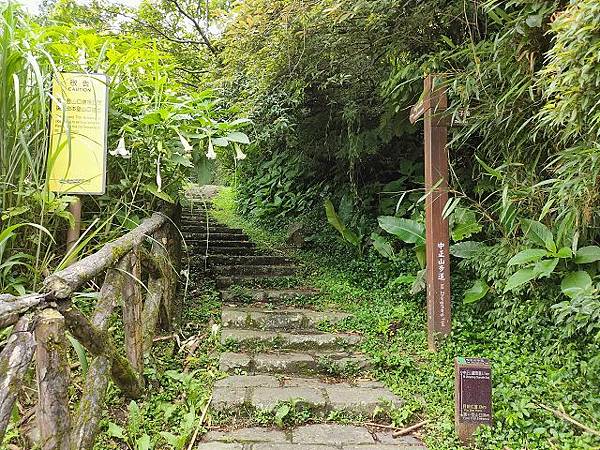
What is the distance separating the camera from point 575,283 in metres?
2.81

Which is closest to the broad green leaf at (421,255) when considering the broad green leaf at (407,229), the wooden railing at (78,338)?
the broad green leaf at (407,229)

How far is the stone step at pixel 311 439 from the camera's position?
239 cm

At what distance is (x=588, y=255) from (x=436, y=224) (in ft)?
3.28

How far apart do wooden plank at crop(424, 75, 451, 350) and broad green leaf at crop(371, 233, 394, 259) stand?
46.1 inches

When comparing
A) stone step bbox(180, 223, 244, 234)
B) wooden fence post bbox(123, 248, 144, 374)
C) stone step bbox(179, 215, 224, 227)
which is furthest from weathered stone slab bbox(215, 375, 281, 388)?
stone step bbox(179, 215, 224, 227)

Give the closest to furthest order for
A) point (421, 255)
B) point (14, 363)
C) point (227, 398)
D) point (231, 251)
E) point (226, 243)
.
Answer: point (14, 363), point (227, 398), point (421, 255), point (231, 251), point (226, 243)

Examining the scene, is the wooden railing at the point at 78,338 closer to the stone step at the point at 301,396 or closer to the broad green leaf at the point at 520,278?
the stone step at the point at 301,396

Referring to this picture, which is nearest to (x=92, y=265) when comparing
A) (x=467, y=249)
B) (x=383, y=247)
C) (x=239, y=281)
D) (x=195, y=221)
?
(x=467, y=249)

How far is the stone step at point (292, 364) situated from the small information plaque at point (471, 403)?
0.89 m

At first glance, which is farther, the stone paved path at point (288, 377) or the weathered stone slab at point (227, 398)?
the weathered stone slab at point (227, 398)

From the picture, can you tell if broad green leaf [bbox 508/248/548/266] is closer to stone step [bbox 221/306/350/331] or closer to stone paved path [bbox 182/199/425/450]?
stone paved path [bbox 182/199/425/450]

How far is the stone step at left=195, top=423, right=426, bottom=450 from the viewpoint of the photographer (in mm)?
2387

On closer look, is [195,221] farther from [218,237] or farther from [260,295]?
[260,295]

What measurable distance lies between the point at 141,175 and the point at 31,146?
2.28ft
